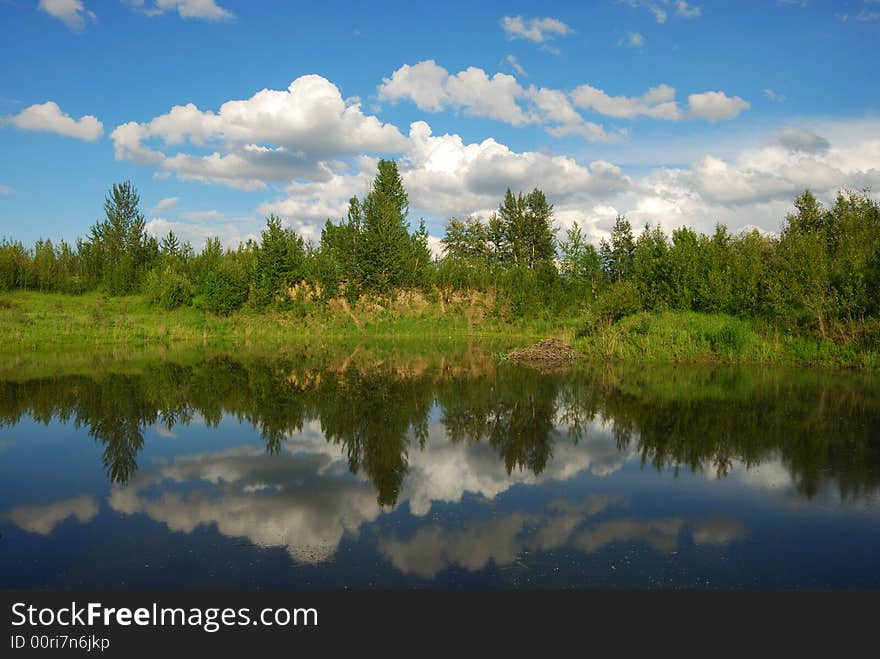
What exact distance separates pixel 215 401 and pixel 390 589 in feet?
43.6

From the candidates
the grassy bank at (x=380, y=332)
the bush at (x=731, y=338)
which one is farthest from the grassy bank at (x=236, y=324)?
the bush at (x=731, y=338)

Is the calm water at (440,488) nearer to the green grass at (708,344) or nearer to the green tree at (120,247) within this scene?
the green grass at (708,344)

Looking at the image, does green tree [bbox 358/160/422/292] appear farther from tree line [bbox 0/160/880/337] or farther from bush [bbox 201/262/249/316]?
bush [bbox 201/262/249/316]

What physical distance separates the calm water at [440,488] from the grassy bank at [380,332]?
8051 mm

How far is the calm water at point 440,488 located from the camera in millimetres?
6891

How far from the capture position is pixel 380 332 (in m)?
45.4

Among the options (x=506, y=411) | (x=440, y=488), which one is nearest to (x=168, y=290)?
(x=506, y=411)

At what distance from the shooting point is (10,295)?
46094 mm

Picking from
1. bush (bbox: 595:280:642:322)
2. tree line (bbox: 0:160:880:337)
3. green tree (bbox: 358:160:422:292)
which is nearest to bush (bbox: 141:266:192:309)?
tree line (bbox: 0:160:880:337)

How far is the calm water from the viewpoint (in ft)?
22.6

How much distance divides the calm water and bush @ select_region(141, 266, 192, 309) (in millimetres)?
28648

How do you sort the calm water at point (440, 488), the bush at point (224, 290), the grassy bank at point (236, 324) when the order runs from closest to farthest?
the calm water at point (440, 488) < the grassy bank at point (236, 324) < the bush at point (224, 290)

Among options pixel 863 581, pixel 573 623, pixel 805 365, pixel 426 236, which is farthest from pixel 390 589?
pixel 426 236

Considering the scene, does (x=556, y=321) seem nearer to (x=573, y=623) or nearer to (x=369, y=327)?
(x=369, y=327)
